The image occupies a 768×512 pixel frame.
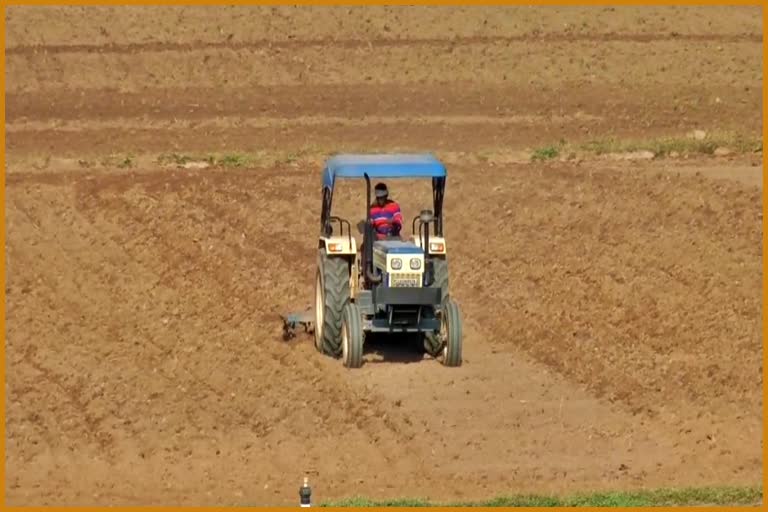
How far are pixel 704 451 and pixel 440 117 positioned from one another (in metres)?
15.5

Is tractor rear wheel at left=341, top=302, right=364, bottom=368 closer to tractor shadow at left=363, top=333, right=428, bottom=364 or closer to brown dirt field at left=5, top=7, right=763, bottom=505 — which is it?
brown dirt field at left=5, top=7, right=763, bottom=505

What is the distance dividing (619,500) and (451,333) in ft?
11.6

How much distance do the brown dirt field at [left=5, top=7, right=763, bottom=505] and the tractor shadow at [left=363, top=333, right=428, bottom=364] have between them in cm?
7

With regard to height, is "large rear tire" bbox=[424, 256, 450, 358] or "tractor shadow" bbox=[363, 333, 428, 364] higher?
"large rear tire" bbox=[424, 256, 450, 358]

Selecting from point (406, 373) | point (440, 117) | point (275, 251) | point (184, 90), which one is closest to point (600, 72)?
point (440, 117)

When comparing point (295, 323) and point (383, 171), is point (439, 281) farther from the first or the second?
point (295, 323)

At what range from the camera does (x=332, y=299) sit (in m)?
20.2

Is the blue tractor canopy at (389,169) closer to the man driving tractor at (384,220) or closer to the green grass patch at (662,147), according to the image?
the man driving tractor at (384,220)

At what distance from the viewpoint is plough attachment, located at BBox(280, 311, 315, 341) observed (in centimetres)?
2128

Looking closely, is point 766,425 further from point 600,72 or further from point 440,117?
point 600,72

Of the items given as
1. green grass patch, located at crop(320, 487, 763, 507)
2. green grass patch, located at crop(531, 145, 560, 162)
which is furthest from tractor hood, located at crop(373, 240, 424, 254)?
green grass patch, located at crop(531, 145, 560, 162)

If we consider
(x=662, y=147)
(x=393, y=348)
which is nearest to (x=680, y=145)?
(x=662, y=147)

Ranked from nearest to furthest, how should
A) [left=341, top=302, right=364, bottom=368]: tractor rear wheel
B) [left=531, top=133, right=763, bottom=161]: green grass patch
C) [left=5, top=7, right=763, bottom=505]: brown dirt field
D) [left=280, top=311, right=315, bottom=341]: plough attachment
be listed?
[left=5, top=7, right=763, bottom=505]: brown dirt field
[left=341, top=302, right=364, bottom=368]: tractor rear wheel
[left=280, top=311, right=315, bottom=341]: plough attachment
[left=531, top=133, right=763, bottom=161]: green grass patch

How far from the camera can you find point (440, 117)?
3316 centimetres
